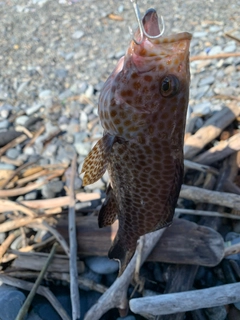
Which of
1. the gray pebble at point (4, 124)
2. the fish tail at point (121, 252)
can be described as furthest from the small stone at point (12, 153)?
the fish tail at point (121, 252)

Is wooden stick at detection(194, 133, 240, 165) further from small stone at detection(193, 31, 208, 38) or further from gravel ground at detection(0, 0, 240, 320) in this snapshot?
small stone at detection(193, 31, 208, 38)

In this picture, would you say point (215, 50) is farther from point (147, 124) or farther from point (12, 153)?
point (147, 124)

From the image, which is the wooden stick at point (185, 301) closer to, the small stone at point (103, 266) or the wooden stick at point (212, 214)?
the small stone at point (103, 266)

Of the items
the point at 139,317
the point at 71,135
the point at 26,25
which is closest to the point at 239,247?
the point at 139,317

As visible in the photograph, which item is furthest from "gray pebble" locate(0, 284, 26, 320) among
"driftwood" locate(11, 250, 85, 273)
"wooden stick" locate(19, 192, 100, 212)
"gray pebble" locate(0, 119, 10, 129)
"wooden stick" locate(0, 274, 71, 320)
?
"gray pebble" locate(0, 119, 10, 129)

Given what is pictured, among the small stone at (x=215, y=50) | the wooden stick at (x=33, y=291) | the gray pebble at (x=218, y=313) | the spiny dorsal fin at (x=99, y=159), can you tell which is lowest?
the gray pebble at (x=218, y=313)

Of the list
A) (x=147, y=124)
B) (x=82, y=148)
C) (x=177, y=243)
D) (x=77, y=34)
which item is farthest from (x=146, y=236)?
(x=77, y=34)
